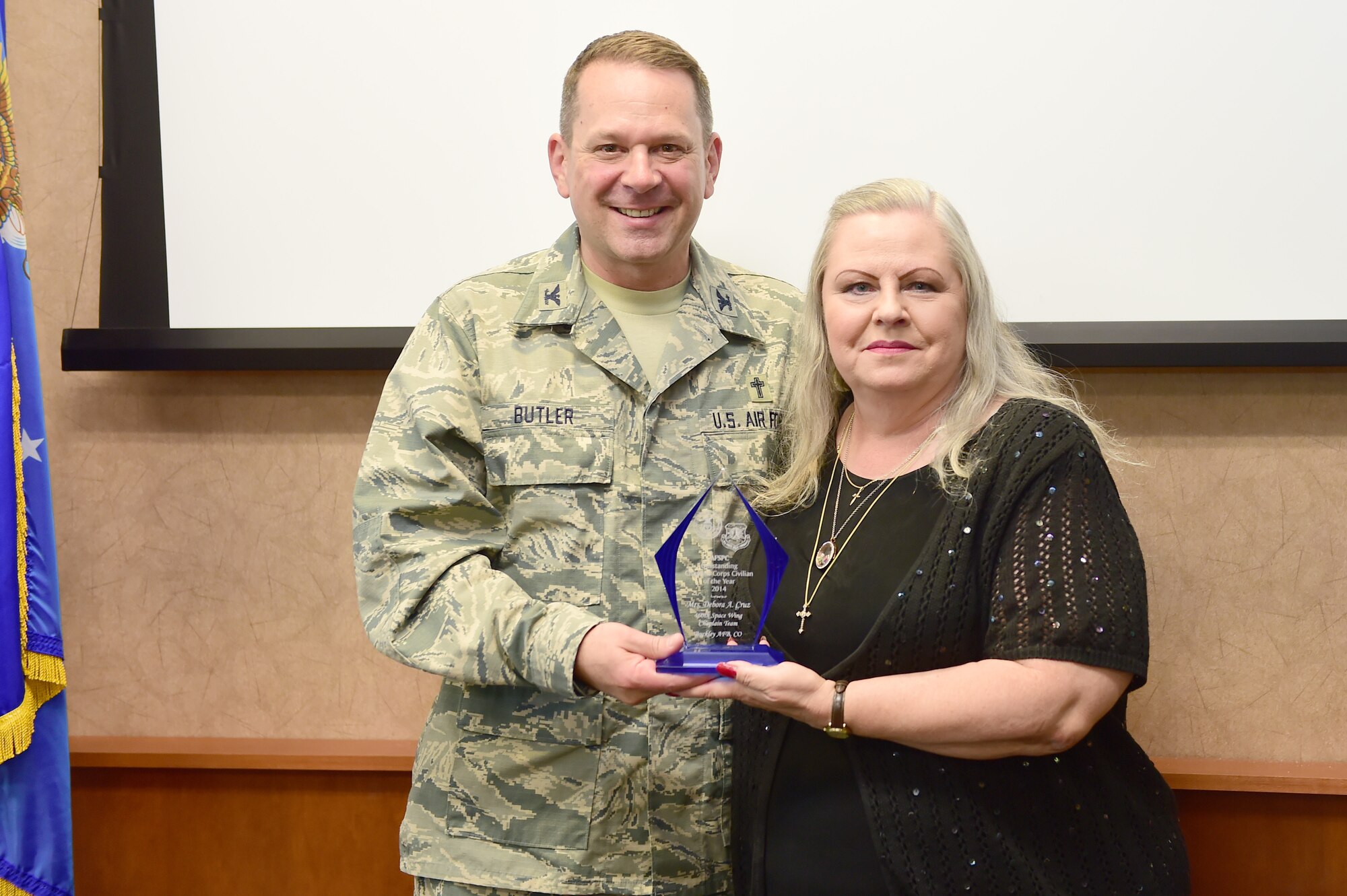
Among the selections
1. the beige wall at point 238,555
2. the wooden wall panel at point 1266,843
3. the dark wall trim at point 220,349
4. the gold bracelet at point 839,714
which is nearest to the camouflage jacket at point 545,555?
the gold bracelet at point 839,714

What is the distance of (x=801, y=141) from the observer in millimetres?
2086

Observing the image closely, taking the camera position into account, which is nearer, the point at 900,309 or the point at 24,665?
the point at 900,309

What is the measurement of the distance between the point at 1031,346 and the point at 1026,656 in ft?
3.35

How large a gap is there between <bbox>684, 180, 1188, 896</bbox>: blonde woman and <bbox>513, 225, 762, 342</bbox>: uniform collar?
0.24 meters

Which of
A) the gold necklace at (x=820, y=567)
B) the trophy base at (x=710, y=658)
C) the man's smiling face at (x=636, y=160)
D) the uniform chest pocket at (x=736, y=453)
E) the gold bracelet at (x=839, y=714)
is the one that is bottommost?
the gold bracelet at (x=839, y=714)

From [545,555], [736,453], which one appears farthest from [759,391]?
[545,555]

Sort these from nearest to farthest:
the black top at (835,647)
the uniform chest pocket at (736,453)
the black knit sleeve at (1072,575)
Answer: the black knit sleeve at (1072,575) < the black top at (835,647) < the uniform chest pocket at (736,453)

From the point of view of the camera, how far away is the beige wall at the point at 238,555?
2.10m

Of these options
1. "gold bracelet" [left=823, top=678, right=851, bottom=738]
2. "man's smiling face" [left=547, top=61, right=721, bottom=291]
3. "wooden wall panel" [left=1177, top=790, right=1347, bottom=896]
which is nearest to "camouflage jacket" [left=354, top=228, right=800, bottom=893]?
"man's smiling face" [left=547, top=61, right=721, bottom=291]

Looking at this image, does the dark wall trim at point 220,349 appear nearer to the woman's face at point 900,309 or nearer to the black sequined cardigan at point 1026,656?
the woman's face at point 900,309

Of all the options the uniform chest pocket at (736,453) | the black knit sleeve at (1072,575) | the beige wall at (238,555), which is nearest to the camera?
the black knit sleeve at (1072,575)

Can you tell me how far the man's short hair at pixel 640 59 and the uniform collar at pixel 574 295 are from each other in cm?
19

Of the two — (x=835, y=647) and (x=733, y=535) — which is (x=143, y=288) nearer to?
(x=733, y=535)

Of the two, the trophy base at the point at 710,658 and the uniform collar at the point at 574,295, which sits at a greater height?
the uniform collar at the point at 574,295
